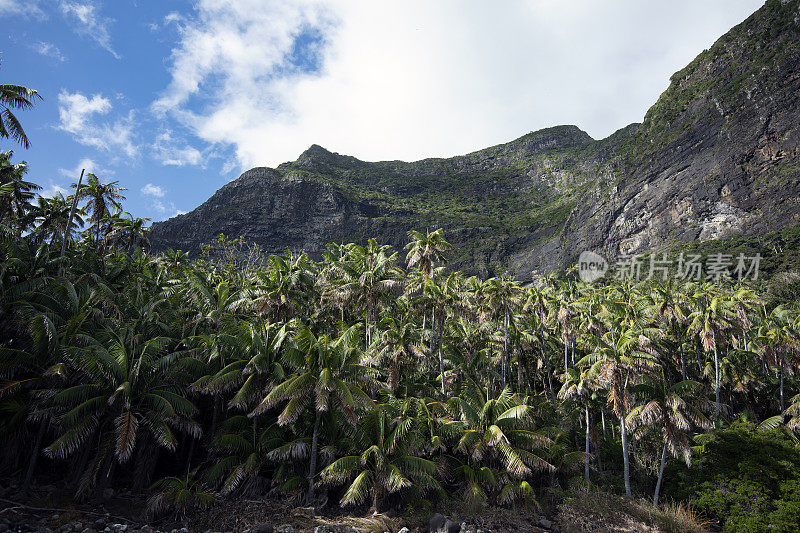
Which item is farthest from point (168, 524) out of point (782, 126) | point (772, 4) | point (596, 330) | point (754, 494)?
point (772, 4)

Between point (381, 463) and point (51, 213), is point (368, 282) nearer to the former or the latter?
point (381, 463)

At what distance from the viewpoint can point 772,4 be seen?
105 m

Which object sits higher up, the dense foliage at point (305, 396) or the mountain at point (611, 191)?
the mountain at point (611, 191)

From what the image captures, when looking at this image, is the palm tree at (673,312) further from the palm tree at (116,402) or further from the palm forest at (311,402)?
the palm tree at (116,402)

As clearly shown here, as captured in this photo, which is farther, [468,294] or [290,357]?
[468,294]

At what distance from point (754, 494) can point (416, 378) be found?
71.3 feet

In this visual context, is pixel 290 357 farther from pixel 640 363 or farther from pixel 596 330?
pixel 596 330

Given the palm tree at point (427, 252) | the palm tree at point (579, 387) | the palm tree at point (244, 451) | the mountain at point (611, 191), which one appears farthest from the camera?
the mountain at point (611, 191)

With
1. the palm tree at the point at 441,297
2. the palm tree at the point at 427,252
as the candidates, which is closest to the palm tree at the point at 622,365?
the palm tree at the point at 441,297

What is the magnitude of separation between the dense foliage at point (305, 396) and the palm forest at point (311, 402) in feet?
0.37

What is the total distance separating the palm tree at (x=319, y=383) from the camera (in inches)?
633

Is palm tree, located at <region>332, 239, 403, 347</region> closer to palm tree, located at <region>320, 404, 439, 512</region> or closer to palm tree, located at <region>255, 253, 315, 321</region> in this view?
palm tree, located at <region>255, 253, 315, 321</region>

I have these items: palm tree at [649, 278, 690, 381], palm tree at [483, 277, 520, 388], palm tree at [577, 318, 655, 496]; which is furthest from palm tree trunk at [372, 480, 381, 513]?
palm tree at [649, 278, 690, 381]

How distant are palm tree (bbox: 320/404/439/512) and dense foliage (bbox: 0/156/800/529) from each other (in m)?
0.09
